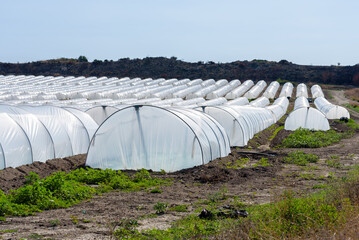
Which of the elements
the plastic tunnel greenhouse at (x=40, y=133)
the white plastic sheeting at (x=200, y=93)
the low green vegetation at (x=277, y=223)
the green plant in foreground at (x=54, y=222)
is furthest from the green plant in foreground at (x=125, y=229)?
the white plastic sheeting at (x=200, y=93)

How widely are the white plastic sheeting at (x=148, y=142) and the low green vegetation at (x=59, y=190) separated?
6.02 feet

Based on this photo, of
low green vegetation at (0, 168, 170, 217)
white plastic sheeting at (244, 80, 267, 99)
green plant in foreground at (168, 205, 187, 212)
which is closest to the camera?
low green vegetation at (0, 168, 170, 217)

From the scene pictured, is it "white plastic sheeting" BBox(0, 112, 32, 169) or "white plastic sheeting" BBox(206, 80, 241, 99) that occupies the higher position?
"white plastic sheeting" BBox(0, 112, 32, 169)

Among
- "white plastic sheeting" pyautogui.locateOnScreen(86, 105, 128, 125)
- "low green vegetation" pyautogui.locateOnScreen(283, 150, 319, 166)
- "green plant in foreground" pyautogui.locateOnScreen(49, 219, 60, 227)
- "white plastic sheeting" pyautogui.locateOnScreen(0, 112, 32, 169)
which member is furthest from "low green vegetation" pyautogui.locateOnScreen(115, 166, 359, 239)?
"white plastic sheeting" pyautogui.locateOnScreen(86, 105, 128, 125)

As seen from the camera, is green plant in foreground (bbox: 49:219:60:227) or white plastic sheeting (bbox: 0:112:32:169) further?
white plastic sheeting (bbox: 0:112:32:169)

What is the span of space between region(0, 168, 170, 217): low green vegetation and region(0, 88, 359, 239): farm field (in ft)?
0.90

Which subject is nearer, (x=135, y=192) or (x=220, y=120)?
(x=135, y=192)

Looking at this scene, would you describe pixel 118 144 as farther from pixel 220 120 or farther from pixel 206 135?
pixel 220 120

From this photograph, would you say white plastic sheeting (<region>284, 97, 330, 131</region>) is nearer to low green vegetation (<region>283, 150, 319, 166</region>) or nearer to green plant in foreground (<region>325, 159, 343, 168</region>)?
low green vegetation (<region>283, 150, 319, 166</region>)

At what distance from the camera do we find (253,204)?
9.74m

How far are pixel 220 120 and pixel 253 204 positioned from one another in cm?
1343

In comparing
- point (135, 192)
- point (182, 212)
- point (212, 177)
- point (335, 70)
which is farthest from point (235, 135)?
point (335, 70)

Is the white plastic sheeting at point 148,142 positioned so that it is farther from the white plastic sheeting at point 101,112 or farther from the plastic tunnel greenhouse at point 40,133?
the white plastic sheeting at point 101,112

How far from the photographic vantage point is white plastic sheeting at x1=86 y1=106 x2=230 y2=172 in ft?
48.4
